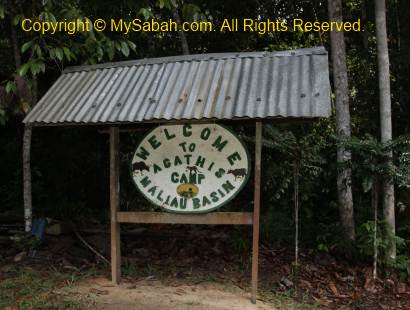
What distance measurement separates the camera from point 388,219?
5.92 m

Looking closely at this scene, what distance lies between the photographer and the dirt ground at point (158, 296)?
416 cm

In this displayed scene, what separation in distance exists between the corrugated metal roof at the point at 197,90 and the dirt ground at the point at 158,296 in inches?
72.5

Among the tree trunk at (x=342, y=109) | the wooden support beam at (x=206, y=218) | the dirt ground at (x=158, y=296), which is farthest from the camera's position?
the tree trunk at (x=342, y=109)

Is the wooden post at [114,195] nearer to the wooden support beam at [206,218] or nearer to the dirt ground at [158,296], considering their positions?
the dirt ground at [158,296]

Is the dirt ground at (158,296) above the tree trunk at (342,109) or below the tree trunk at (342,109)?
below

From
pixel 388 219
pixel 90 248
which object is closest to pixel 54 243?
pixel 90 248

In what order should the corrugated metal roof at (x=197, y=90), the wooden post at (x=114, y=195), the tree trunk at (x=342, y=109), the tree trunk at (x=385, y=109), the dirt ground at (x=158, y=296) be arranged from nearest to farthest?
the corrugated metal roof at (x=197, y=90), the dirt ground at (x=158, y=296), the wooden post at (x=114, y=195), the tree trunk at (x=385, y=109), the tree trunk at (x=342, y=109)

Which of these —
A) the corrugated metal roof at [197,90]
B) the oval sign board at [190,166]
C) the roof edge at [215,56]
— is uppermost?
the roof edge at [215,56]

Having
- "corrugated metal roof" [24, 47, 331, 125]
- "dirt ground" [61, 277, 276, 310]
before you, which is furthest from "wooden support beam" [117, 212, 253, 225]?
"corrugated metal roof" [24, 47, 331, 125]

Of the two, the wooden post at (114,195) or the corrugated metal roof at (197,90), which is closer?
the corrugated metal roof at (197,90)

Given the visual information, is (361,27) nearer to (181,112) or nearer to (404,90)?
(404,90)

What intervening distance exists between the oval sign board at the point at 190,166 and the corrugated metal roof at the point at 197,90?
393 mm

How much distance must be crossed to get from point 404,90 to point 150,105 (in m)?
5.18

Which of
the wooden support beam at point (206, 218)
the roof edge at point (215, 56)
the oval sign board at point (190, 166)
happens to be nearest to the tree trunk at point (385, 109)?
the roof edge at point (215, 56)
